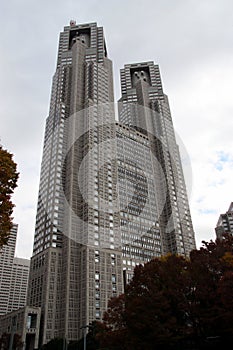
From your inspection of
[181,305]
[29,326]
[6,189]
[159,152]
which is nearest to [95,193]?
[29,326]

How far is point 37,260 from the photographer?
9169 centimetres

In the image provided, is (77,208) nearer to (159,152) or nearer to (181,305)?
(159,152)

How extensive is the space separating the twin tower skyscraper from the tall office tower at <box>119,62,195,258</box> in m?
0.46

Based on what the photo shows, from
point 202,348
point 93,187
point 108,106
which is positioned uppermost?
point 108,106

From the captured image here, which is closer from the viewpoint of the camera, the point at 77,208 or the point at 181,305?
the point at 181,305

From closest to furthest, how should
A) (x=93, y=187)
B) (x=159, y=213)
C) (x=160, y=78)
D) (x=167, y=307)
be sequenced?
(x=167, y=307), (x=93, y=187), (x=159, y=213), (x=160, y=78)

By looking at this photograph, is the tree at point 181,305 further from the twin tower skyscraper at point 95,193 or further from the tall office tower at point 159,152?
the tall office tower at point 159,152

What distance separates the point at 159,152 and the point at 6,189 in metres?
119

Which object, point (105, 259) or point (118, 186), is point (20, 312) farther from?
point (118, 186)

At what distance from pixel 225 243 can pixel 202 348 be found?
1149 centimetres

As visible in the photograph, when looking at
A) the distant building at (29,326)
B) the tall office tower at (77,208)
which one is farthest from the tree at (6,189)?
the distant building at (29,326)

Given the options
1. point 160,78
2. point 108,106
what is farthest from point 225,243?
point 160,78

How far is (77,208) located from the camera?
95.1 m

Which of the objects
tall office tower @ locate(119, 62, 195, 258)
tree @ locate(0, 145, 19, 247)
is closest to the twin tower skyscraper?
tall office tower @ locate(119, 62, 195, 258)
